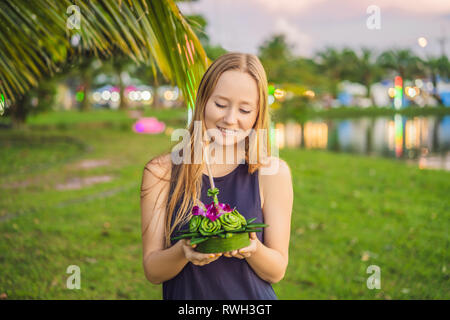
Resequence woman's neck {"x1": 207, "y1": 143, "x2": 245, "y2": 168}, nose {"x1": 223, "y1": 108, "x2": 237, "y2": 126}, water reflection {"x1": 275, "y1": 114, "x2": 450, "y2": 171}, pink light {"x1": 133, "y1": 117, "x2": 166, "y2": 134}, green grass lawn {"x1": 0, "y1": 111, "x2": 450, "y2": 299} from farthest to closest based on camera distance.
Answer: pink light {"x1": 133, "y1": 117, "x2": 166, "y2": 134} → water reflection {"x1": 275, "y1": 114, "x2": 450, "y2": 171} → green grass lawn {"x1": 0, "y1": 111, "x2": 450, "y2": 299} → woman's neck {"x1": 207, "y1": 143, "x2": 245, "y2": 168} → nose {"x1": 223, "y1": 108, "x2": 237, "y2": 126}

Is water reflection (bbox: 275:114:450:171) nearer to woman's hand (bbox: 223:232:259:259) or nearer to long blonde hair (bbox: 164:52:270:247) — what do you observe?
long blonde hair (bbox: 164:52:270:247)

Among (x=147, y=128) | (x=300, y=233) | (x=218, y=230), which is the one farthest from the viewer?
(x=147, y=128)

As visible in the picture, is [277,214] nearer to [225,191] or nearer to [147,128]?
[225,191]

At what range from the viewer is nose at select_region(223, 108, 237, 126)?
1591mm

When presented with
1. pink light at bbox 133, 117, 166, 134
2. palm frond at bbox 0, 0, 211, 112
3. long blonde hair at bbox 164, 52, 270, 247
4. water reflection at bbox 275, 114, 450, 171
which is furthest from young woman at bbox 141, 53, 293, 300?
pink light at bbox 133, 117, 166, 134

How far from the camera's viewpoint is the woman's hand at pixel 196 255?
1.38 metres

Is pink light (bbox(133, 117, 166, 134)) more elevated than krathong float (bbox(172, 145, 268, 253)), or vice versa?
pink light (bbox(133, 117, 166, 134))

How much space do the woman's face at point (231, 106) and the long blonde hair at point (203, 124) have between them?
0.02 metres

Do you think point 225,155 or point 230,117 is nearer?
point 230,117

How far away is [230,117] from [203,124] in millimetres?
131

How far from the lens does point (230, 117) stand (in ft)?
5.22

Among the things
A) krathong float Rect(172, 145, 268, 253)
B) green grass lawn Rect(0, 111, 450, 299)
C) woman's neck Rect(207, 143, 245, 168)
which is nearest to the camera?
krathong float Rect(172, 145, 268, 253)

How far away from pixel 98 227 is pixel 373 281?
12.5 ft

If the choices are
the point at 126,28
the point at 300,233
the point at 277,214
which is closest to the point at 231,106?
the point at 277,214
